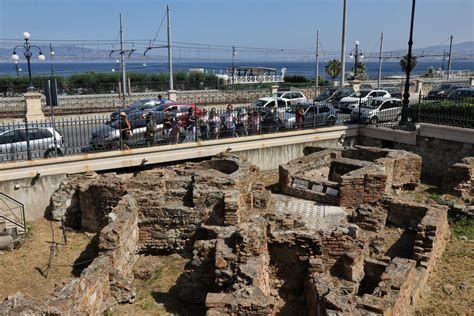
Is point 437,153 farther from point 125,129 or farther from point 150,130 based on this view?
point 125,129

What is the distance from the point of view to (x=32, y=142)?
1611 cm

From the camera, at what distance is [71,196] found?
1502 cm

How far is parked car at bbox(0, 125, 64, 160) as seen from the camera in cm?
1553

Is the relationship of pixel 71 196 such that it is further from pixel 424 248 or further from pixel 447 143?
pixel 447 143

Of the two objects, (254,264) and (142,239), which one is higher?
(254,264)

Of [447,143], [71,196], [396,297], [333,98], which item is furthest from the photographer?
[333,98]

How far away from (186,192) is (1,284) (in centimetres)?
508

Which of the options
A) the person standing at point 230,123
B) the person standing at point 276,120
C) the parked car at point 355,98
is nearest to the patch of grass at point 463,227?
the person standing at point 276,120

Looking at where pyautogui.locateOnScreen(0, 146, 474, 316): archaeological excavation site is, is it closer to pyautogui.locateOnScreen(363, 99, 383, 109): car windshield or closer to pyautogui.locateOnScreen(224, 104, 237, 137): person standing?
pyautogui.locateOnScreen(224, 104, 237, 137): person standing

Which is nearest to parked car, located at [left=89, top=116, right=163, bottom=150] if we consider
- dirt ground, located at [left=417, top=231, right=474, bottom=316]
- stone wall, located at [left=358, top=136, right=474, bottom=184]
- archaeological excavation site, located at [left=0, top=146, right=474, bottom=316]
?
archaeological excavation site, located at [left=0, top=146, right=474, bottom=316]

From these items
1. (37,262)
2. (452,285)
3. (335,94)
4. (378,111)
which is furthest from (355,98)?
(37,262)

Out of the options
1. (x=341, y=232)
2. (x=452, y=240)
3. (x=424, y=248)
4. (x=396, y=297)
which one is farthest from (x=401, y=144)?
(x=396, y=297)

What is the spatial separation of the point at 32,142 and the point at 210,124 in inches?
265

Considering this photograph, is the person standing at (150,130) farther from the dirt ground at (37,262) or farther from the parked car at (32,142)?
the dirt ground at (37,262)
